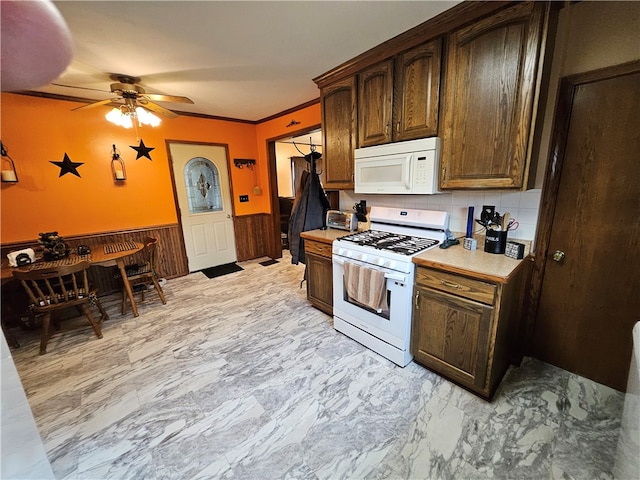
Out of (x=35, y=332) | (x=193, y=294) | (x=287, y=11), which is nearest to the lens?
(x=287, y=11)

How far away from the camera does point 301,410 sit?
171 cm

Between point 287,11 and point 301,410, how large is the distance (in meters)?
2.55

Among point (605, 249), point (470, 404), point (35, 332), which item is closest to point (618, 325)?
point (605, 249)

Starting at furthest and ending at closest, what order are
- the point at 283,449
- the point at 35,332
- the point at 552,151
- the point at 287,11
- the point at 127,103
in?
1. the point at 35,332
2. the point at 127,103
3. the point at 552,151
4. the point at 287,11
5. the point at 283,449

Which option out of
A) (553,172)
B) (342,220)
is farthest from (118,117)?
(553,172)

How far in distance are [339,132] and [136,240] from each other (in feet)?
10.4

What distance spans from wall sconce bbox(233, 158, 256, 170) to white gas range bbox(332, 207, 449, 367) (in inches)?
114

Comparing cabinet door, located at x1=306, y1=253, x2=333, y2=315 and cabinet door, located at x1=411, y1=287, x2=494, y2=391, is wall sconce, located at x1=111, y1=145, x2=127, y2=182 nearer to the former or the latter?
cabinet door, located at x1=306, y1=253, x2=333, y2=315

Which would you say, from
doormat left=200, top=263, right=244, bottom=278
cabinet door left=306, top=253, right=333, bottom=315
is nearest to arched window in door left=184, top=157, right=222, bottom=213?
doormat left=200, top=263, right=244, bottom=278

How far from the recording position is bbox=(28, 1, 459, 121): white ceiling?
61.9 inches

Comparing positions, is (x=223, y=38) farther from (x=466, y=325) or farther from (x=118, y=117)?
(x=466, y=325)

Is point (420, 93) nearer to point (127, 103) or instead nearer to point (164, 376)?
point (127, 103)

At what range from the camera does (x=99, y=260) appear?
2.59m

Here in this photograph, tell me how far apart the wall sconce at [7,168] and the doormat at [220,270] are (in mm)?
2356
